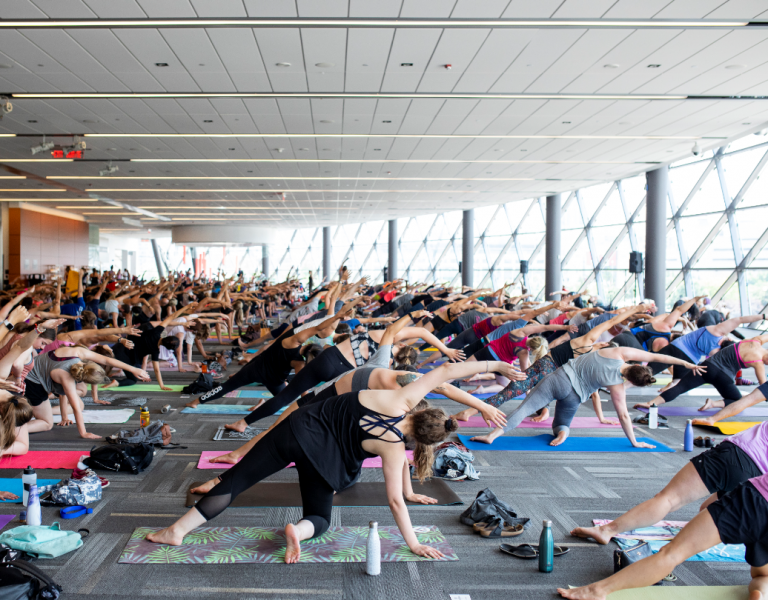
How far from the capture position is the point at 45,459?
4.53 meters

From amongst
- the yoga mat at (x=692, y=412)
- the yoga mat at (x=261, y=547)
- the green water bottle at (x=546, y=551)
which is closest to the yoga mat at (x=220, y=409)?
the yoga mat at (x=261, y=547)

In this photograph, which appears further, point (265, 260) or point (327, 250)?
point (265, 260)

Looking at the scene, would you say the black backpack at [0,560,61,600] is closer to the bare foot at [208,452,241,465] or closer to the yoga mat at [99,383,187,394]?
the bare foot at [208,452,241,465]

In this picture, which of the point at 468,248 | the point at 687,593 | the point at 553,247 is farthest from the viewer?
the point at 468,248

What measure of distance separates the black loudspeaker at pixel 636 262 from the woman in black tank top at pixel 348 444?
35.3 feet

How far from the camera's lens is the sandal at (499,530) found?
3355 millimetres

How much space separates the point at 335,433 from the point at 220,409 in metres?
3.92

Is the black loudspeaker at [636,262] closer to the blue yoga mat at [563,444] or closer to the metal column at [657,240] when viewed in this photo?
the metal column at [657,240]

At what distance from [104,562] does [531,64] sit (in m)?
6.45

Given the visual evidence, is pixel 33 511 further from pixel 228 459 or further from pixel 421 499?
pixel 421 499

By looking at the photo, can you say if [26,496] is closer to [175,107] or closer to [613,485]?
[613,485]

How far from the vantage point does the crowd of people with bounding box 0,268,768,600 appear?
271cm

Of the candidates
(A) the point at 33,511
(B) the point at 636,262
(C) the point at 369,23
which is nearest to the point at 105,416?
(A) the point at 33,511

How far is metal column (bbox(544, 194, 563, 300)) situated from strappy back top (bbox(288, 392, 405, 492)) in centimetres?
1513
